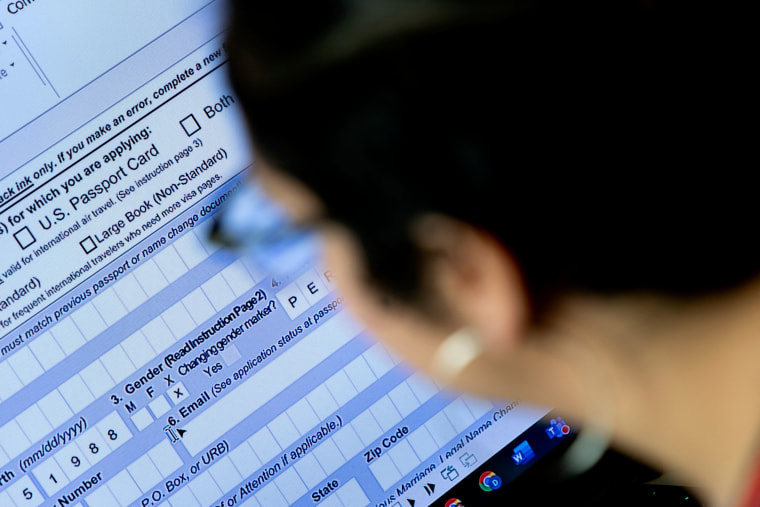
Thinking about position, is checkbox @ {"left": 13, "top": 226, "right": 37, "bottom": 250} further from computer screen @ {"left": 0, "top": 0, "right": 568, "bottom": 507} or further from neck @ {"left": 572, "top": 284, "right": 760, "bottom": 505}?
neck @ {"left": 572, "top": 284, "right": 760, "bottom": 505}

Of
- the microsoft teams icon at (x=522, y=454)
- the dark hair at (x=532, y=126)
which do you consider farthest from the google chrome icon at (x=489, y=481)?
the dark hair at (x=532, y=126)

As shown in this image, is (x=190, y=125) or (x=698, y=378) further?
(x=190, y=125)

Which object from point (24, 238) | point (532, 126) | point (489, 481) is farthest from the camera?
point (489, 481)

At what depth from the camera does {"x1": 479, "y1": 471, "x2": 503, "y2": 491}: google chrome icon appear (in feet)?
1.92

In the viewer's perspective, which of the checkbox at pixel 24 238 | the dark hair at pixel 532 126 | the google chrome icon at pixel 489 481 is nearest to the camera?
the dark hair at pixel 532 126

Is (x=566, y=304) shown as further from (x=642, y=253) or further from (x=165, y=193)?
(x=165, y=193)

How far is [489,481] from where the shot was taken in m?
0.58

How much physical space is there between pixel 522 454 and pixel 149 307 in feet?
1.02

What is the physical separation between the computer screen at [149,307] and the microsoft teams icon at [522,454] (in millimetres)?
111

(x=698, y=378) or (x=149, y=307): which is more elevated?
(x=149, y=307)

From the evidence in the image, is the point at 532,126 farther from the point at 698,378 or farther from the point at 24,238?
the point at 24,238

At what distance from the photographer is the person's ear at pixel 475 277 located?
315 mm

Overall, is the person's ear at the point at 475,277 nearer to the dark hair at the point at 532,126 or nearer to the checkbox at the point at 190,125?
the dark hair at the point at 532,126

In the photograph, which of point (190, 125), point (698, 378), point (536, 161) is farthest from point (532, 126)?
point (190, 125)
